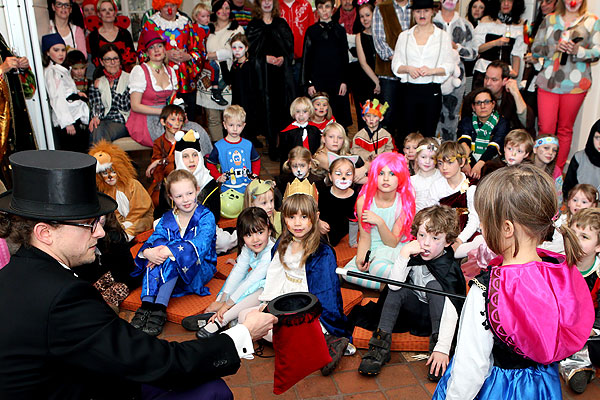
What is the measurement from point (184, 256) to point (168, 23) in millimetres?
3424

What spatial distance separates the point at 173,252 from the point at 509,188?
2768mm

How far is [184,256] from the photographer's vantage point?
4176mm

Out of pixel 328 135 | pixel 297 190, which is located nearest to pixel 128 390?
pixel 297 190

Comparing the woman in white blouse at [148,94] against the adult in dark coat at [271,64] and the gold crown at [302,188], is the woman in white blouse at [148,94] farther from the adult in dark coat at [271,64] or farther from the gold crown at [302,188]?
the gold crown at [302,188]

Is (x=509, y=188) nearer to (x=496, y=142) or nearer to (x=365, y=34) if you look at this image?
(x=496, y=142)

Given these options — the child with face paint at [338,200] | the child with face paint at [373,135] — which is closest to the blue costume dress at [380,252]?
the child with face paint at [338,200]

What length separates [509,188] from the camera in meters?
1.92

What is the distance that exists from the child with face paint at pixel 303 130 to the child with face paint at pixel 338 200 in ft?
2.77

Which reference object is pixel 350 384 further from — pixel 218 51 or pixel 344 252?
pixel 218 51

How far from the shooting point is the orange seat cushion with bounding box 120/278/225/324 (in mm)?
4110

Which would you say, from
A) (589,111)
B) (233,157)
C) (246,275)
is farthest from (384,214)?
(589,111)

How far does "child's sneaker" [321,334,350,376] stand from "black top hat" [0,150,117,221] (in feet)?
5.87

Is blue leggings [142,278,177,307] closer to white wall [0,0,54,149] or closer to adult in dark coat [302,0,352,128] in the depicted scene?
white wall [0,0,54,149]

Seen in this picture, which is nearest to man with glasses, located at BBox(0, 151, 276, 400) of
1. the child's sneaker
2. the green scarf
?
the child's sneaker
